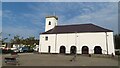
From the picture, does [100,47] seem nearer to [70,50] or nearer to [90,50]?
[90,50]

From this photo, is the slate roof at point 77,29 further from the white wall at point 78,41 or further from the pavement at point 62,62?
the pavement at point 62,62

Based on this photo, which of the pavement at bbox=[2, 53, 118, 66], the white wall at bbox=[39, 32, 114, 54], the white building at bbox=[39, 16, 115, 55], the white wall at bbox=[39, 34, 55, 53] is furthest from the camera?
the white wall at bbox=[39, 34, 55, 53]

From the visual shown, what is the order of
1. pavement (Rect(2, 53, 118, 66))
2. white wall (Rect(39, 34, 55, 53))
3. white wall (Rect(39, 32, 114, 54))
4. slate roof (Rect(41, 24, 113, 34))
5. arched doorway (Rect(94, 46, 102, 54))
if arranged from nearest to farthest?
pavement (Rect(2, 53, 118, 66)) < white wall (Rect(39, 32, 114, 54)) < arched doorway (Rect(94, 46, 102, 54)) < slate roof (Rect(41, 24, 113, 34)) < white wall (Rect(39, 34, 55, 53))

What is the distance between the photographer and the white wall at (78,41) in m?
42.2

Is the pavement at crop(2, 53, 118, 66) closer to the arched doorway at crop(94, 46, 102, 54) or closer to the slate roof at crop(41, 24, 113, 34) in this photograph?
the arched doorway at crop(94, 46, 102, 54)

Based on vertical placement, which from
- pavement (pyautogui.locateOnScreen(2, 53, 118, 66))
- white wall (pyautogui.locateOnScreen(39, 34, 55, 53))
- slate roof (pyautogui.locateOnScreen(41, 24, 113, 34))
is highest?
slate roof (pyautogui.locateOnScreen(41, 24, 113, 34))

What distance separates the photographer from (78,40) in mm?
44938

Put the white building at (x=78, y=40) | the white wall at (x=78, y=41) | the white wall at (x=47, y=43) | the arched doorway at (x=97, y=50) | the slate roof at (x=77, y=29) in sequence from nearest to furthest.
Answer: the white wall at (x=78, y=41) → the white building at (x=78, y=40) → the arched doorway at (x=97, y=50) → the slate roof at (x=77, y=29) → the white wall at (x=47, y=43)

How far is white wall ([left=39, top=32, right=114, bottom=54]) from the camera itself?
4219 centimetres

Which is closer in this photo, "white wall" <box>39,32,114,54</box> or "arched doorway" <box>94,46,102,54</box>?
"white wall" <box>39,32,114,54</box>

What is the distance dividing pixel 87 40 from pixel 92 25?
539 cm

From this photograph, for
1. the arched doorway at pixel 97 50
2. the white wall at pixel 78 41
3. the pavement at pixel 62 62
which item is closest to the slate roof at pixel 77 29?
the white wall at pixel 78 41

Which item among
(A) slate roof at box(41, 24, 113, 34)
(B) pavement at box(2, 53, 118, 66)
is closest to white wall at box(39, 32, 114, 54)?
(A) slate roof at box(41, 24, 113, 34)

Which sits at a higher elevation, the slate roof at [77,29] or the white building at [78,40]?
the slate roof at [77,29]
